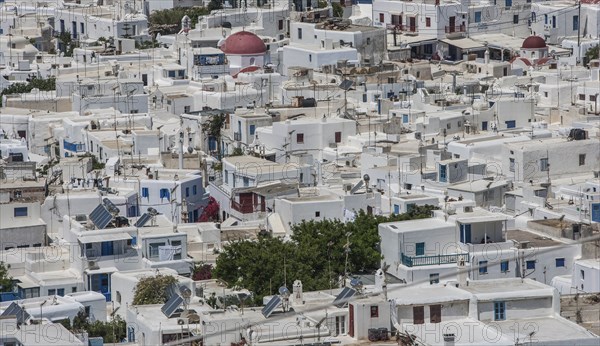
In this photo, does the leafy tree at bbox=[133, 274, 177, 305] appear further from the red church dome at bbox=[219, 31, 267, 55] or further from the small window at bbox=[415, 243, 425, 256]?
the red church dome at bbox=[219, 31, 267, 55]

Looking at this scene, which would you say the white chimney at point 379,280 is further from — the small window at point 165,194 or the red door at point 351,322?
the small window at point 165,194

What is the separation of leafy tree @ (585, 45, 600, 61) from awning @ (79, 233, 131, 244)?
27.5m

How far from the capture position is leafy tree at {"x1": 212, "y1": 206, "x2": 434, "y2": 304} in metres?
35.5

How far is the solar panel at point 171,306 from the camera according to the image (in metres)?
31.5

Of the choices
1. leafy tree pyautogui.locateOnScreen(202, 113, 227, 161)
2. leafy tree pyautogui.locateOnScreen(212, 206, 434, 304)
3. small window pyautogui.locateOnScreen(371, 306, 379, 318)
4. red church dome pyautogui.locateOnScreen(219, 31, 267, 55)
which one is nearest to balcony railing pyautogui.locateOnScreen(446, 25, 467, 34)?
red church dome pyautogui.locateOnScreen(219, 31, 267, 55)

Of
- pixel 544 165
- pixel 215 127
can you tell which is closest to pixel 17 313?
pixel 544 165

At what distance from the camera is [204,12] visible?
7156cm

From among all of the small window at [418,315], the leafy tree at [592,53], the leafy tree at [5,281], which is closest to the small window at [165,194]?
the leafy tree at [5,281]

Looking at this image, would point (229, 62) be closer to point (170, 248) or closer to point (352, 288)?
point (170, 248)

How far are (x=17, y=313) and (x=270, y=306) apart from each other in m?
3.23

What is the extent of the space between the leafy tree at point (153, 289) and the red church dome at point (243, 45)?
85.9ft

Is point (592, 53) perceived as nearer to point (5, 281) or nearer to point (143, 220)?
point (143, 220)

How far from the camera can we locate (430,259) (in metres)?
37.0

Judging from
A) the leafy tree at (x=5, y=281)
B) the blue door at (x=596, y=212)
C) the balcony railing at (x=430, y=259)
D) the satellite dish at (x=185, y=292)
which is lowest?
the leafy tree at (x=5, y=281)
